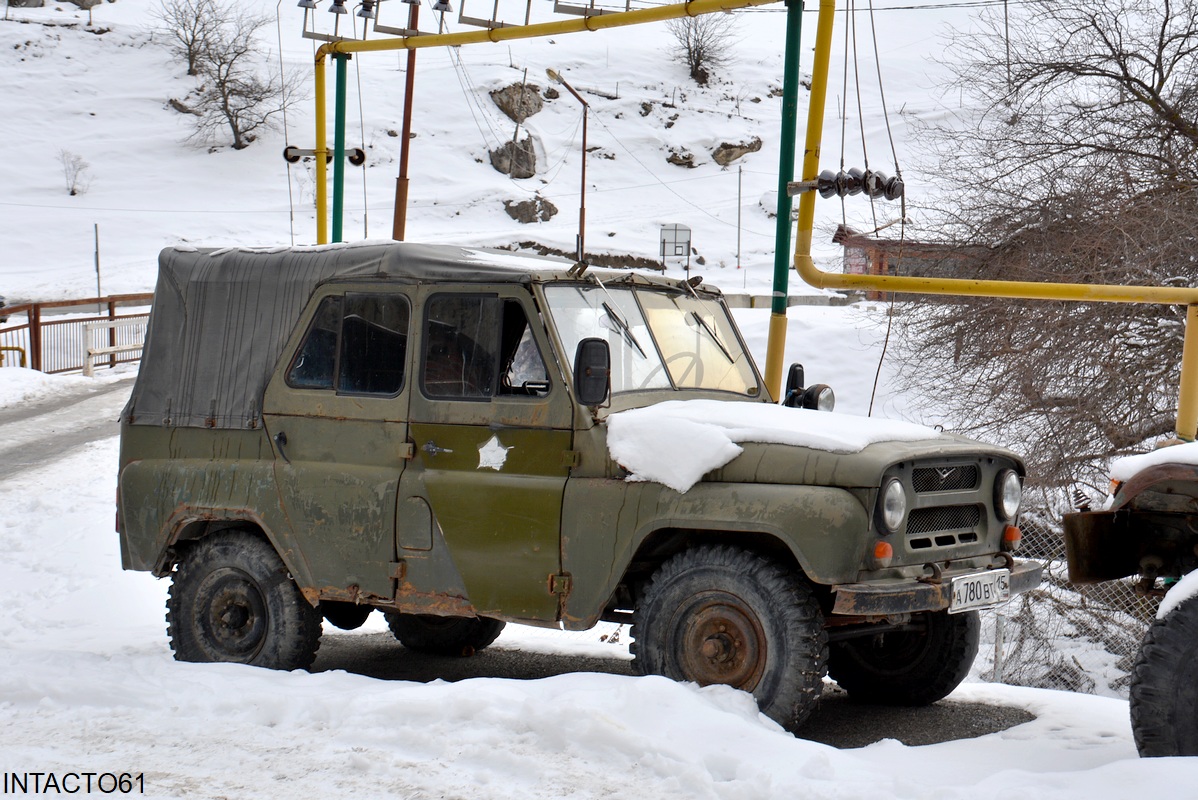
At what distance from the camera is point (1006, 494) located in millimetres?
6145

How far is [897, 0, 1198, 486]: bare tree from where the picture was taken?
14.9 m

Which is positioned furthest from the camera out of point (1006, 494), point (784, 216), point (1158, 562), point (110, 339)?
point (110, 339)

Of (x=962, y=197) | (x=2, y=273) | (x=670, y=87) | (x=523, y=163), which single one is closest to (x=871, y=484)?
(x=962, y=197)

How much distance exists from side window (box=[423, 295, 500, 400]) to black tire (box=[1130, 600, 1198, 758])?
3.14 metres

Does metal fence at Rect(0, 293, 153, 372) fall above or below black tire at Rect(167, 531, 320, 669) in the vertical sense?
above

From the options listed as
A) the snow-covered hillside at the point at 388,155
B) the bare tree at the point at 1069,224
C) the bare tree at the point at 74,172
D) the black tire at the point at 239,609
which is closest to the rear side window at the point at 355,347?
the black tire at the point at 239,609

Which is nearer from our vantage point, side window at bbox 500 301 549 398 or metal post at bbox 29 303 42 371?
side window at bbox 500 301 549 398

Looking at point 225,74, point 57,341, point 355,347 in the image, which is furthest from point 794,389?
point 225,74

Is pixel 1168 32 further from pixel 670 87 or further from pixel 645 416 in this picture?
pixel 670 87

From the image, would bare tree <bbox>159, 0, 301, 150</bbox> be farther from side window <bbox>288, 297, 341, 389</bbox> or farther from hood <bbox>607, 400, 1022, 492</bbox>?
hood <bbox>607, 400, 1022, 492</bbox>

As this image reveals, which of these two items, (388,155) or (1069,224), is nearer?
(1069,224)

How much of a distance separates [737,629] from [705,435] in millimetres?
860

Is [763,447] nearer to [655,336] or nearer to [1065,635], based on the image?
[655,336]

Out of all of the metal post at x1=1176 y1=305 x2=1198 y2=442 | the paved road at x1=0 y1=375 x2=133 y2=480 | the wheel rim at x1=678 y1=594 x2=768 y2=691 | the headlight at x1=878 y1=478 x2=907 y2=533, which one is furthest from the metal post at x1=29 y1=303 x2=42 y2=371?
the headlight at x1=878 y1=478 x2=907 y2=533
